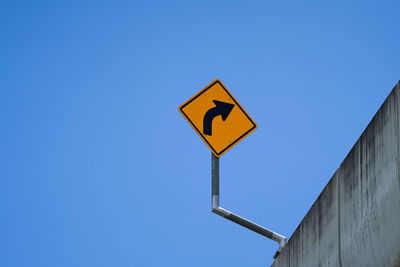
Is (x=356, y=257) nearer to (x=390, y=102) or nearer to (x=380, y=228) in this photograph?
(x=380, y=228)

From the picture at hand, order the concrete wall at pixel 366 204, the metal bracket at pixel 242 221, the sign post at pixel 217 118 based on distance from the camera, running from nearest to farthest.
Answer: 1. the concrete wall at pixel 366 204
2. the metal bracket at pixel 242 221
3. the sign post at pixel 217 118

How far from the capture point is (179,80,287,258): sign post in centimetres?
472

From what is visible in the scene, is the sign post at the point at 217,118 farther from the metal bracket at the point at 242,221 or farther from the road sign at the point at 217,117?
the metal bracket at the point at 242,221

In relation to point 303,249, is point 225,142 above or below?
above

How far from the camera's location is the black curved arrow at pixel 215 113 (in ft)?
15.8

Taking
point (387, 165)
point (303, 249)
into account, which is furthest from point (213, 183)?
point (387, 165)

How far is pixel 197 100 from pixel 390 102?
2.62 metres

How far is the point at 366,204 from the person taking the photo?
271cm

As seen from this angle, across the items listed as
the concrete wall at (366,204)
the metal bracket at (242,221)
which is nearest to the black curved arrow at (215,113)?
the metal bracket at (242,221)

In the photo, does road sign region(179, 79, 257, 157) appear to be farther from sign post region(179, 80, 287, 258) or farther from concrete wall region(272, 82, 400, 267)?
concrete wall region(272, 82, 400, 267)

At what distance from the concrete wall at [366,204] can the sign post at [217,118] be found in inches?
58.2

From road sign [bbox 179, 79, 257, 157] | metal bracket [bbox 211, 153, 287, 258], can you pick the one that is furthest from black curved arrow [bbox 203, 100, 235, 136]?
metal bracket [bbox 211, 153, 287, 258]

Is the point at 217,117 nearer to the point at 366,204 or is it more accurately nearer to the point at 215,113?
the point at 215,113

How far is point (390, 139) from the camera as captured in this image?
2531 millimetres
